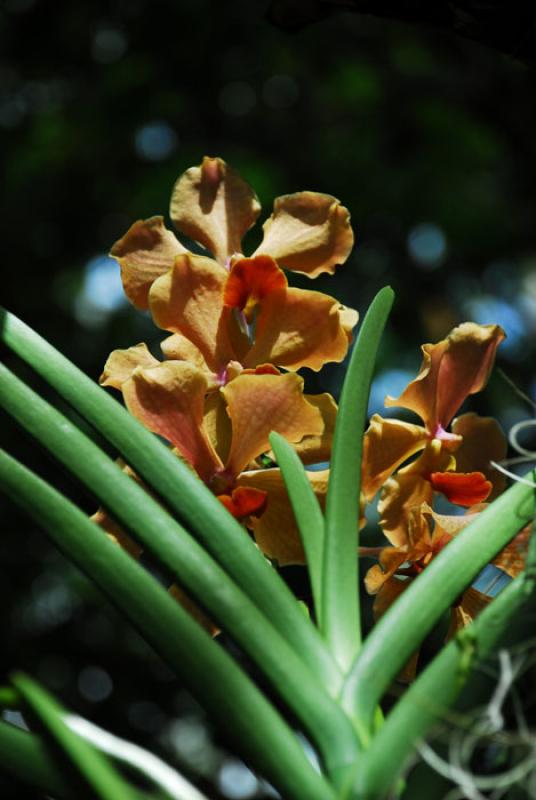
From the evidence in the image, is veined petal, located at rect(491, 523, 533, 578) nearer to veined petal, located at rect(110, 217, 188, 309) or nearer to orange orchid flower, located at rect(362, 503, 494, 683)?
orange orchid flower, located at rect(362, 503, 494, 683)

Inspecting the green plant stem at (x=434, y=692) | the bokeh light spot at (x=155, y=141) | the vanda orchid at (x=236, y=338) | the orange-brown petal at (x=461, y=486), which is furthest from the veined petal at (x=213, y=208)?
the bokeh light spot at (x=155, y=141)

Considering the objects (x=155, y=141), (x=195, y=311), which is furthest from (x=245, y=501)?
(x=155, y=141)

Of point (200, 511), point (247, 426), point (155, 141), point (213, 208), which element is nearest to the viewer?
point (200, 511)

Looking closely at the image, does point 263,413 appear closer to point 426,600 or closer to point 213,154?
point 426,600

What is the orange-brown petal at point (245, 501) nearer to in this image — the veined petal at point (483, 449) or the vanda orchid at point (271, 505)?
the vanda orchid at point (271, 505)

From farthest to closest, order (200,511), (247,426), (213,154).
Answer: (213,154) → (247,426) → (200,511)

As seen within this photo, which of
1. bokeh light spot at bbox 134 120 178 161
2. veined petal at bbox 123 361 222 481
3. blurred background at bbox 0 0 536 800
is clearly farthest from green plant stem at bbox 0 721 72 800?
bokeh light spot at bbox 134 120 178 161

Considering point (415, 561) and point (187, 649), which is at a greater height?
Result: point (187, 649)

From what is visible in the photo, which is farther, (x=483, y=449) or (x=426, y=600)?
(x=483, y=449)
